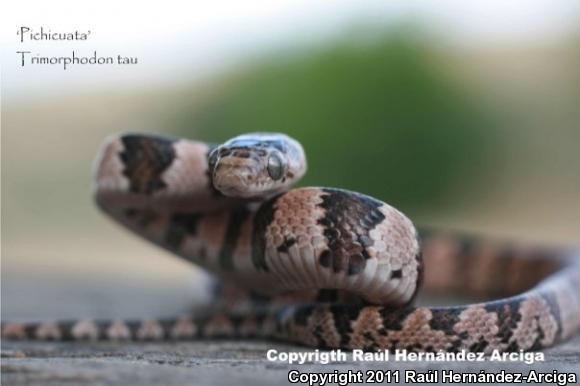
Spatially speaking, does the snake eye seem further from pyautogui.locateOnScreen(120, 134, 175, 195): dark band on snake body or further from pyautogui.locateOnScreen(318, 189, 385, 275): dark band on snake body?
→ pyautogui.locateOnScreen(120, 134, 175, 195): dark band on snake body

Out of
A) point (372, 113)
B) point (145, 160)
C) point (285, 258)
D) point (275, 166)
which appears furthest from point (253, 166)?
point (372, 113)

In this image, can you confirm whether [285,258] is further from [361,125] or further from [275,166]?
[361,125]

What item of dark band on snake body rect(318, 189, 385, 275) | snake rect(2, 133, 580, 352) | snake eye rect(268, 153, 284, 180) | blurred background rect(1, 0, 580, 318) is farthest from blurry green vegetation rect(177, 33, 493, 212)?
dark band on snake body rect(318, 189, 385, 275)

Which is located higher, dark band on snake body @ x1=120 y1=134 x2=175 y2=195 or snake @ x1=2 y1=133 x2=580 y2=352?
dark band on snake body @ x1=120 y1=134 x2=175 y2=195

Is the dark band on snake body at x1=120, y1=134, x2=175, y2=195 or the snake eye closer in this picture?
the snake eye

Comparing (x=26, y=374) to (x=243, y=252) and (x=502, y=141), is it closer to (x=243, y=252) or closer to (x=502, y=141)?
(x=243, y=252)

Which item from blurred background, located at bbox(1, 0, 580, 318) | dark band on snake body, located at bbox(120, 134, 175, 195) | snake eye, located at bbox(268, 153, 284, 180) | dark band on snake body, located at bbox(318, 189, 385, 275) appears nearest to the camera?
dark band on snake body, located at bbox(318, 189, 385, 275)

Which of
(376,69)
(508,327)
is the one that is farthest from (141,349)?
(376,69)
